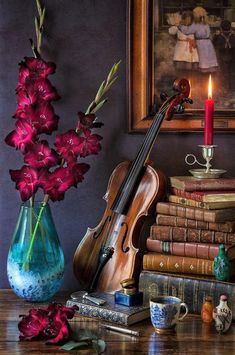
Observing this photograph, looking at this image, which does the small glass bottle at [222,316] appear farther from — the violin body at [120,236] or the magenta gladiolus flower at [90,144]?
the magenta gladiolus flower at [90,144]

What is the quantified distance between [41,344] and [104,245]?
0.41 meters

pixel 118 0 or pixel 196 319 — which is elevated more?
pixel 118 0

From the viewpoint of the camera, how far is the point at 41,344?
5.11 feet

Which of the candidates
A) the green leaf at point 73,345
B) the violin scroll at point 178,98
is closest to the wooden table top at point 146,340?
the green leaf at point 73,345

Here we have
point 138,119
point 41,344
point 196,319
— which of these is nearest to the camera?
point 41,344

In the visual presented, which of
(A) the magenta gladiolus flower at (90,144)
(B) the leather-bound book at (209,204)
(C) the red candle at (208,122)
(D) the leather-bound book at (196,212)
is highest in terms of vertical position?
(C) the red candle at (208,122)

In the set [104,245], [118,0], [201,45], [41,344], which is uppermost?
[118,0]

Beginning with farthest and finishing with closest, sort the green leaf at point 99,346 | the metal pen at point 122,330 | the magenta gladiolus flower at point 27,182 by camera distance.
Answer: the magenta gladiolus flower at point 27,182
the metal pen at point 122,330
the green leaf at point 99,346

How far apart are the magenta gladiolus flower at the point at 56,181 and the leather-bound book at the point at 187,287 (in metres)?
0.31

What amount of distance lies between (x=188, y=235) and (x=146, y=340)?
328 millimetres

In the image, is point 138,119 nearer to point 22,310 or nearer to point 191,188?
point 191,188

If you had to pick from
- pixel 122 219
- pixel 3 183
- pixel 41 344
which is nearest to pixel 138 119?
pixel 122 219

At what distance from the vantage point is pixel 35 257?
6.00 ft

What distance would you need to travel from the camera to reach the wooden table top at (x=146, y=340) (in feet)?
4.99
